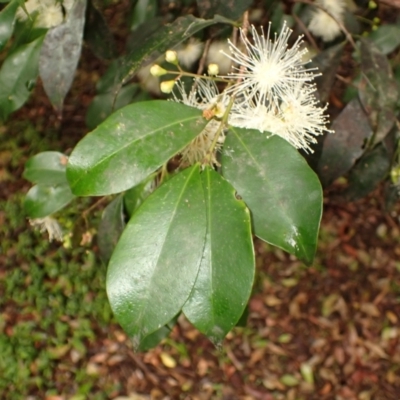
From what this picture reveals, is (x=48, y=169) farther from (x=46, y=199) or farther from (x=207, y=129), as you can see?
(x=207, y=129)

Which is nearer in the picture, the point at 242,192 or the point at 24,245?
the point at 242,192

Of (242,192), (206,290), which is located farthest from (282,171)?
(206,290)

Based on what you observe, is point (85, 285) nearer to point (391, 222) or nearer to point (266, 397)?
point (266, 397)

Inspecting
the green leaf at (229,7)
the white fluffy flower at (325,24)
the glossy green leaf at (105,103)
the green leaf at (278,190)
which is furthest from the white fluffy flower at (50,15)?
the white fluffy flower at (325,24)

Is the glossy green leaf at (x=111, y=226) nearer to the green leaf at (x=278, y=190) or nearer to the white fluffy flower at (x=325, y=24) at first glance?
the green leaf at (x=278, y=190)

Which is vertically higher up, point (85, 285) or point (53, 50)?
point (53, 50)

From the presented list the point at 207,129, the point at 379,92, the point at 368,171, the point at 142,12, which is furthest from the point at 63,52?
the point at 368,171

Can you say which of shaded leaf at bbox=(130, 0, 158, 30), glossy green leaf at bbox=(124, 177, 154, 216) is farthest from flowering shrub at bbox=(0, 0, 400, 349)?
shaded leaf at bbox=(130, 0, 158, 30)
